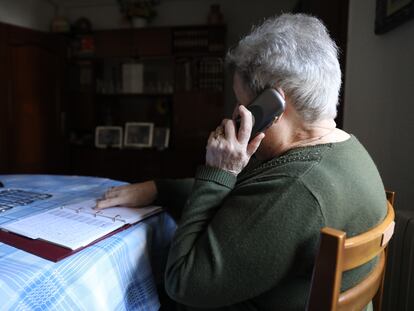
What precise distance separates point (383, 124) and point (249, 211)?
3.73ft

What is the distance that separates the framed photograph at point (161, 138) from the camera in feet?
11.1

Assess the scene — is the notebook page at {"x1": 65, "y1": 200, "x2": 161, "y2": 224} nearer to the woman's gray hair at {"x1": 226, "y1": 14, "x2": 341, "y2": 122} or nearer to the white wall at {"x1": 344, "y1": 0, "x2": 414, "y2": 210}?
the woman's gray hair at {"x1": 226, "y1": 14, "x2": 341, "y2": 122}

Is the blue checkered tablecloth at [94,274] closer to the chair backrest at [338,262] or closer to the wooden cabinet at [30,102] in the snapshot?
the chair backrest at [338,262]

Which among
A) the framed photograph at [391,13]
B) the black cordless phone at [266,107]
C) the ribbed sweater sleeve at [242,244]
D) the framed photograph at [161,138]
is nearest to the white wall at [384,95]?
the framed photograph at [391,13]

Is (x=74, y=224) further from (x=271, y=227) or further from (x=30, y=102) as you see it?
(x=30, y=102)

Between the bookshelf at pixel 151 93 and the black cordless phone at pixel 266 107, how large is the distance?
2519 mm

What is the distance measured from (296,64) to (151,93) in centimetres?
288

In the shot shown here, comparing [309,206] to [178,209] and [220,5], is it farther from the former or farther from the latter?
[220,5]

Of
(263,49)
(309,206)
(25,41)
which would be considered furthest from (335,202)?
(25,41)

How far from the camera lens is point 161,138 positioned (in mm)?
3402

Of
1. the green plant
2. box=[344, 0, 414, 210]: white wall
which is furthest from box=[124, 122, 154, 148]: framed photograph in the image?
box=[344, 0, 414, 210]: white wall

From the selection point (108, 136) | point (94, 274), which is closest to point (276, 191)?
point (94, 274)

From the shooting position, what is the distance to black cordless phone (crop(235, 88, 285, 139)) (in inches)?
27.0

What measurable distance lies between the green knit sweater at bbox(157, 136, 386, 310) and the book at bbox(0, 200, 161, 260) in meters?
0.18
